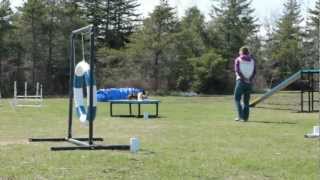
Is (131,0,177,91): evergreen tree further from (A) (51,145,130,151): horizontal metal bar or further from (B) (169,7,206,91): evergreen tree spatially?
(A) (51,145,130,151): horizontal metal bar

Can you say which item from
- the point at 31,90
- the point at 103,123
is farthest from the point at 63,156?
the point at 31,90

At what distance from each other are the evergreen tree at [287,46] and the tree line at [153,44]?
0.11 metres

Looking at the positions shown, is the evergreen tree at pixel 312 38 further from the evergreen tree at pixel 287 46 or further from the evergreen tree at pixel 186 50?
the evergreen tree at pixel 186 50

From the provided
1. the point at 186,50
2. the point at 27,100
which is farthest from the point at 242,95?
the point at 186,50

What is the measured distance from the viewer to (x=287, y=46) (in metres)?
70.2

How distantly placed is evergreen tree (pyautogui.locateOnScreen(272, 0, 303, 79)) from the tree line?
11 cm

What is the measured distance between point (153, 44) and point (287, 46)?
54.6ft

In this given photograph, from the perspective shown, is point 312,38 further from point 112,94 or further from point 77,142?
point 77,142

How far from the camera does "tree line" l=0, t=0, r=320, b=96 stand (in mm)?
60000

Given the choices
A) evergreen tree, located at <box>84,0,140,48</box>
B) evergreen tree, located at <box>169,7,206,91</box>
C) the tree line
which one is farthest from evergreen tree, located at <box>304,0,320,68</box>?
evergreen tree, located at <box>84,0,140,48</box>

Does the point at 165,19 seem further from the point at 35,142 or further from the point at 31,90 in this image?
the point at 35,142

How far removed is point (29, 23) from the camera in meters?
59.4

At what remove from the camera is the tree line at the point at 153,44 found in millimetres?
60000

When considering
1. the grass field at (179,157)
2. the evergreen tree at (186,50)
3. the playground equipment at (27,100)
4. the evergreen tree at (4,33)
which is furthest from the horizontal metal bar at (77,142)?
the evergreen tree at (186,50)
